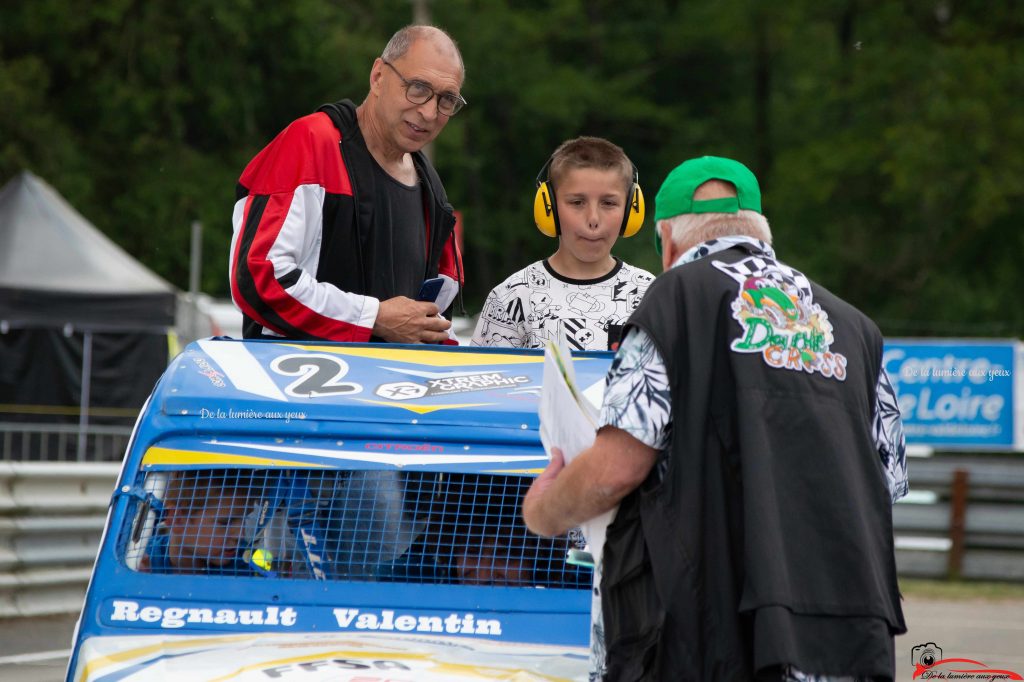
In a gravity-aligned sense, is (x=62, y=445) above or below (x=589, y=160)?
below

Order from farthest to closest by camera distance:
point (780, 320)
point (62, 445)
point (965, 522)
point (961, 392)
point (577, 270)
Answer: point (62, 445)
point (961, 392)
point (965, 522)
point (577, 270)
point (780, 320)

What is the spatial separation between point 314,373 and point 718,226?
4.11ft

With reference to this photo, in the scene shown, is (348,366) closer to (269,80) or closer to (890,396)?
(890,396)

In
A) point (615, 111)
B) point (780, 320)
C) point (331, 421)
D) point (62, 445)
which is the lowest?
point (62, 445)

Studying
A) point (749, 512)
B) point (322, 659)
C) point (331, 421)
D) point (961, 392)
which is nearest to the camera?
point (749, 512)

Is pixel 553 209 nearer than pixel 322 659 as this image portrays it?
No

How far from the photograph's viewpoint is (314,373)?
12.2ft

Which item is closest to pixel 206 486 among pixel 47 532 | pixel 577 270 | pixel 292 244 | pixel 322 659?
pixel 322 659

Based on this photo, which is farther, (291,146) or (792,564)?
(291,146)

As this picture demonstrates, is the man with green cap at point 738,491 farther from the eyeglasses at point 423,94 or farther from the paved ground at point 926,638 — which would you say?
the paved ground at point 926,638

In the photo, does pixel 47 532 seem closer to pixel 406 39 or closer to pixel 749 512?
pixel 406 39

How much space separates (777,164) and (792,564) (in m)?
30.8

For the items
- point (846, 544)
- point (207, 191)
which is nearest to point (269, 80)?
point (207, 191)

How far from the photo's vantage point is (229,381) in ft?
12.0
